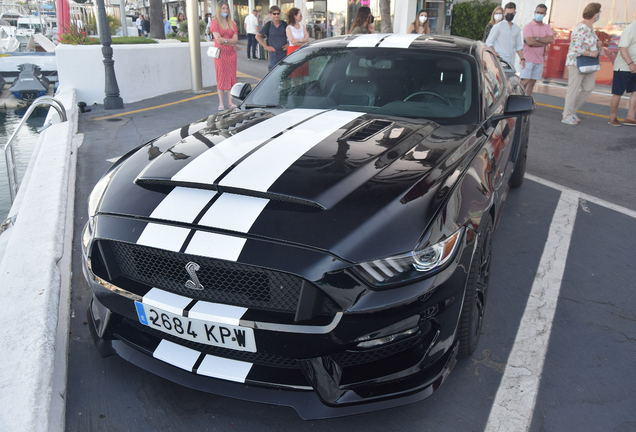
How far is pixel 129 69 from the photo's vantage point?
10031 mm

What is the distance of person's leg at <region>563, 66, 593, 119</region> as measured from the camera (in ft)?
26.1

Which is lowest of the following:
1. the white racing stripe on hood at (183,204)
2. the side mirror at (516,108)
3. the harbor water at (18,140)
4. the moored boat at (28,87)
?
the harbor water at (18,140)

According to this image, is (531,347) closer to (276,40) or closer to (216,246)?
(216,246)

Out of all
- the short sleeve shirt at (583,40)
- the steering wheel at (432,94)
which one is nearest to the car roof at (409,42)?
the steering wheel at (432,94)

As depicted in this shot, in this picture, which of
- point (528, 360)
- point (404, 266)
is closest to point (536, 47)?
point (528, 360)

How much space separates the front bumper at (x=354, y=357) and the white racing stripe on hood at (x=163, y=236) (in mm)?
242

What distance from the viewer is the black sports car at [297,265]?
1.82 meters

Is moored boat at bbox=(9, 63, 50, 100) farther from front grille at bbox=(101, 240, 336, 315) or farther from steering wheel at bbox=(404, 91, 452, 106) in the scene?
front grille at bbox=(101, 240, 336, 315)

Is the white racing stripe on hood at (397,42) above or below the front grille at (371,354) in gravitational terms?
above

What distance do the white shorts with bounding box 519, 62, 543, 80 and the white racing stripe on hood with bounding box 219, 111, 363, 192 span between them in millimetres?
7066

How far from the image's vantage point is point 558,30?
1389 cm

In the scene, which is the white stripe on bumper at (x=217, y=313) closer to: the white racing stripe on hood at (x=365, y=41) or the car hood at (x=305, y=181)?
the car hood at (x=305, y=181)

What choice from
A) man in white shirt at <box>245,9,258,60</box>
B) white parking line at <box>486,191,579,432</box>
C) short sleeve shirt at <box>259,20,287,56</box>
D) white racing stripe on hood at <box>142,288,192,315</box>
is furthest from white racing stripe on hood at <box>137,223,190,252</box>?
man in white shirt at <box>245,9,258,60</box>

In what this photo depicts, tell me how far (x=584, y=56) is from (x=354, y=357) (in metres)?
7.80
